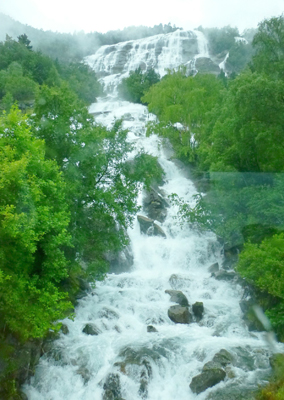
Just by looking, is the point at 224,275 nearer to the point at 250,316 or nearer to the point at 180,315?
the point at 250,316

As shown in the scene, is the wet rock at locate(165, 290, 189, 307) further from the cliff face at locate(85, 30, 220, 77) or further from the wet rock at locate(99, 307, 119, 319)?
the cliff face at locate(85, 30, 220, 77)

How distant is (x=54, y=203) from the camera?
1066cm

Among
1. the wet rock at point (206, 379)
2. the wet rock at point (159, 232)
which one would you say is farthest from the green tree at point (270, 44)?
the wet rock at point (206, 379)

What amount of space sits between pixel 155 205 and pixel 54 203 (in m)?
14.4

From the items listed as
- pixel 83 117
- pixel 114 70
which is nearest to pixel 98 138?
pixel 83 117

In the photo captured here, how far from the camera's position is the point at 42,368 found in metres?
Result: 10.9

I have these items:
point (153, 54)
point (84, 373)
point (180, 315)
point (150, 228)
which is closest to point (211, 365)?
point (180, 315)

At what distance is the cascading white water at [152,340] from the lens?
405 inches

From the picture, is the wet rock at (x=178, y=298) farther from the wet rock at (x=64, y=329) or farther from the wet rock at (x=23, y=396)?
the wet rock at (x=23, y=396)

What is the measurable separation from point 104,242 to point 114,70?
6480 cm

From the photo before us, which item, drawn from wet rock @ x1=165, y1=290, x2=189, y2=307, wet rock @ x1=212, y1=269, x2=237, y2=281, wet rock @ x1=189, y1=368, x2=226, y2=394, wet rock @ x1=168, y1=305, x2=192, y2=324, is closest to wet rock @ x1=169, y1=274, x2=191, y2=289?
wet rock @ x1=165, y1=290, x2=189, y2=307

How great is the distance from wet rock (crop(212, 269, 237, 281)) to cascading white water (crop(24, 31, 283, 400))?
1.34 ft

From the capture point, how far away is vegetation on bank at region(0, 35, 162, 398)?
892cm

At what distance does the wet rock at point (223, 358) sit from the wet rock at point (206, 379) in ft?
1.85
